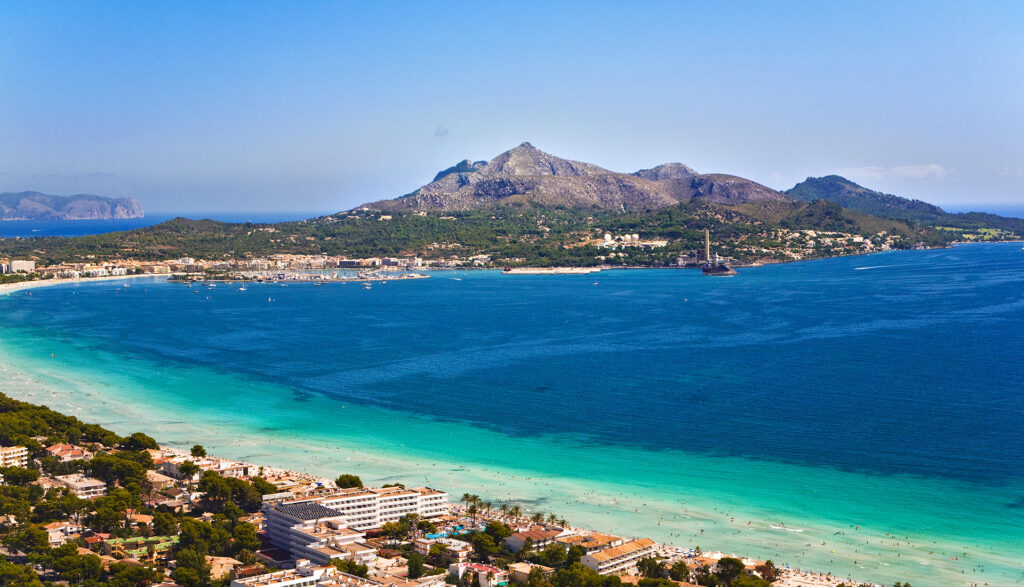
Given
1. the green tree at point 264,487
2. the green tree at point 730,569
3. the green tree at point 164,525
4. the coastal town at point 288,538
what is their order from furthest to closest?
1. the green tree at point 264,487
2. the green tree at point 164,525
3. the green tree at point 730,569
4. the coastal town at point 288,538

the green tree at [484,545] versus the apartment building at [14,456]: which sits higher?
the apartment building at [14,456]

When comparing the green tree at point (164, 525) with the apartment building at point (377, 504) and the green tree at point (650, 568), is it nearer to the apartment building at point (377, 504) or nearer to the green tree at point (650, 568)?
the apartment building at point (377, 504)

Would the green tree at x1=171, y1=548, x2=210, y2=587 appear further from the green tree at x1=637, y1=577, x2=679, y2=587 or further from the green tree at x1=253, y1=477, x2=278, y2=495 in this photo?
the green tree at x1=637, y1=577, x2=679, y2=587

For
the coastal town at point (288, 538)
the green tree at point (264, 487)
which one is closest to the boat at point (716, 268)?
the coastal town at point (288, 538)

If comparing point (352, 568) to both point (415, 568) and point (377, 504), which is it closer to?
point (415, 568)

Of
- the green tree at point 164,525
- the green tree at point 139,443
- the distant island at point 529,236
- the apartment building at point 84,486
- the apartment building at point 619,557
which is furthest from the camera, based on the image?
the distant island at point 529,236

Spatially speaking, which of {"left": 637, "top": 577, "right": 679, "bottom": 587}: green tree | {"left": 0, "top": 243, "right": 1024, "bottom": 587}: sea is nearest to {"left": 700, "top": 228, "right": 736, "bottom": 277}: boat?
{"left": 0, "top": 243, "right": 1024, "bottom": 587}: sea
